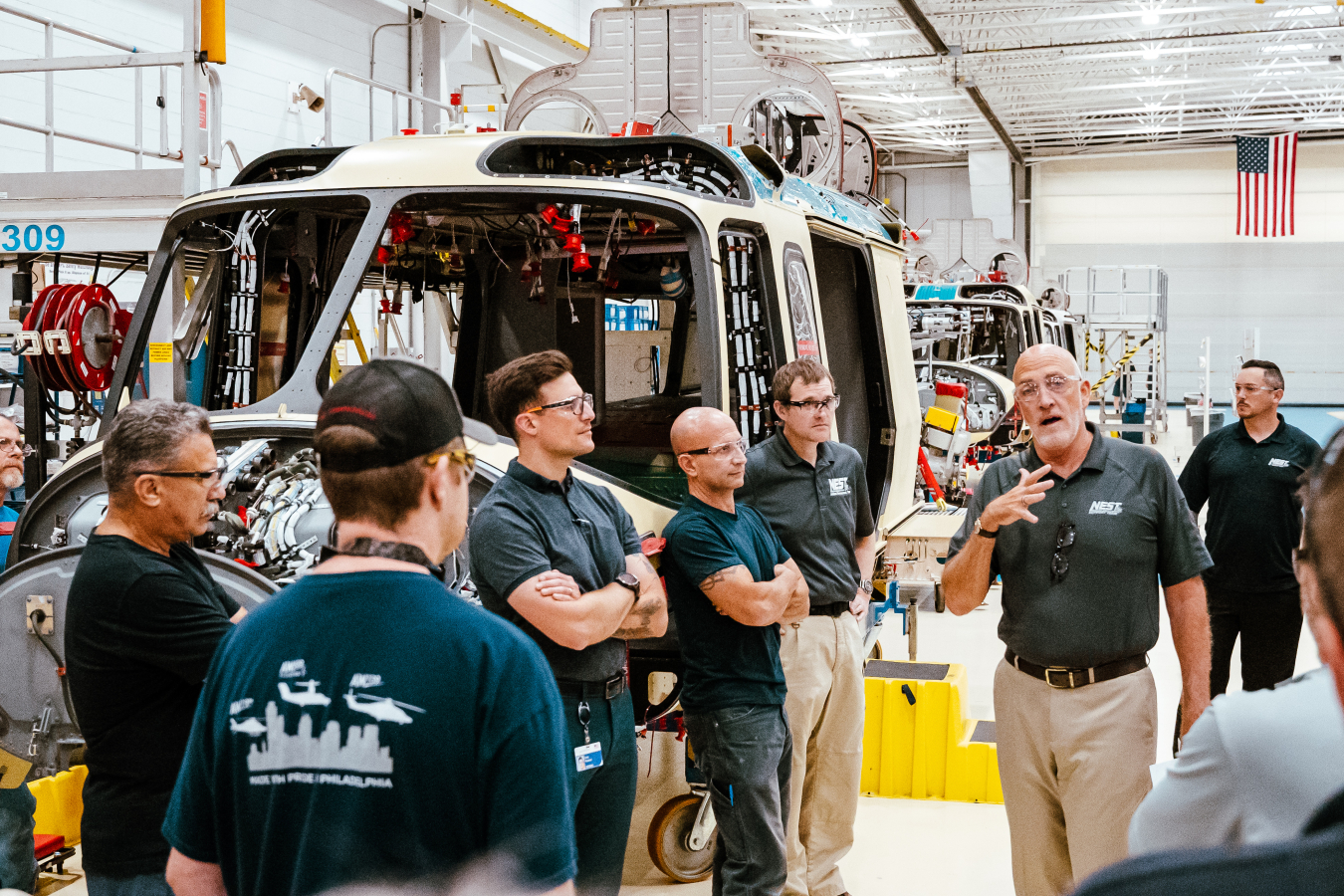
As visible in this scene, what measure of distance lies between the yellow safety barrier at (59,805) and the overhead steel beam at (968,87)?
54.6ft

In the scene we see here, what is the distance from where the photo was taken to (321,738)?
154cm

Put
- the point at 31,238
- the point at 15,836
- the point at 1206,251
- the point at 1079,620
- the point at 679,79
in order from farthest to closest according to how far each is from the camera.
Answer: the point at 1206,251 → the point at 679,79 → the point at 31,238 → the point at 15,836 → the point at 1079,620

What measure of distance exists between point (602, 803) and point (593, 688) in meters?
0.31

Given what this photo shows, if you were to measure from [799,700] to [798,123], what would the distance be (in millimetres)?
3733

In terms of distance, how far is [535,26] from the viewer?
619 inches

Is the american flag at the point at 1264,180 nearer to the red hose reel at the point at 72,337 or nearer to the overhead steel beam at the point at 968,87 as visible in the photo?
the overhead steel beam at the point at 968,87

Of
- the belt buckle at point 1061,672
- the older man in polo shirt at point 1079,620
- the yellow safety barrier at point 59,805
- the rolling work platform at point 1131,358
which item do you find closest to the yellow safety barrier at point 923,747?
the older man in polo shirt at point 1079,620

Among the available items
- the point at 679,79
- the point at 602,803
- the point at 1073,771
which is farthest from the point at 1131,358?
the point at 602,803

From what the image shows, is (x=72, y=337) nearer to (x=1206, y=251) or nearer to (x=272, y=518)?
(x=272, y=518)

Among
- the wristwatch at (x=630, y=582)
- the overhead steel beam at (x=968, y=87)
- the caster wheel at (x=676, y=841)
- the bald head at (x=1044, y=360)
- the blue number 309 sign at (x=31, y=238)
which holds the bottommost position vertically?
the caster wheel at (x=676, y=841)

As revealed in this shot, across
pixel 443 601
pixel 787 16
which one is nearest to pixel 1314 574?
pixel 443 601

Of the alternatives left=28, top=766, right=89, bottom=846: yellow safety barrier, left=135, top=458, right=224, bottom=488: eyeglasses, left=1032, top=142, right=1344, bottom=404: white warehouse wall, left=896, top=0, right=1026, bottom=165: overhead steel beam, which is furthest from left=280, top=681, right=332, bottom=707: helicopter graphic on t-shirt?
left=1032, top=142, right=1344, bottom=404: white warehouse wall

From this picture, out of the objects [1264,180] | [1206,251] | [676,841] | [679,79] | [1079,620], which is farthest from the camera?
[1206,251]

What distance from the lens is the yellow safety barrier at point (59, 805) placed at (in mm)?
4824
